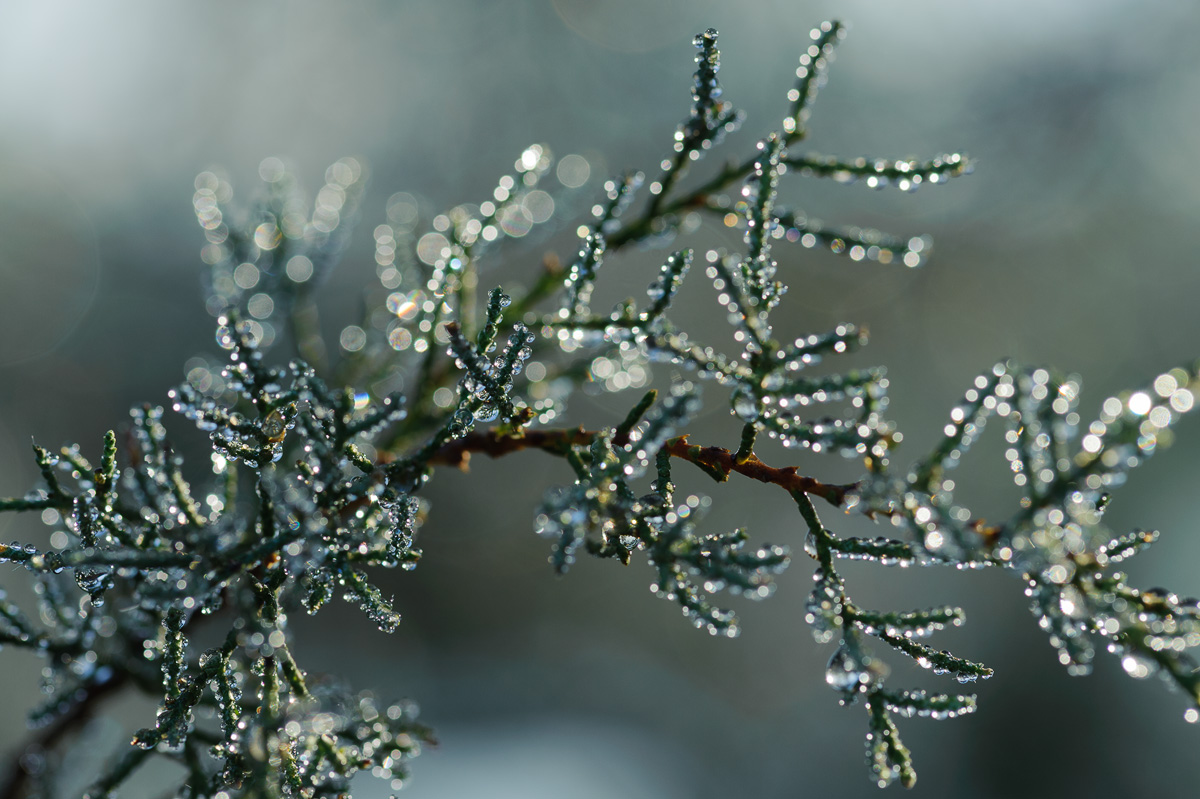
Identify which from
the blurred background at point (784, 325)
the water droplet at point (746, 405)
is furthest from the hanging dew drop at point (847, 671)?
the blurred background at point (784, 325)

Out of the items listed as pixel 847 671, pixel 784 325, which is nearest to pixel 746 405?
pixel 847 671

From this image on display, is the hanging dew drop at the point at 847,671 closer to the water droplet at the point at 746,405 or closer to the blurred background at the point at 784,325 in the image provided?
the water droplet at the point at 746,405

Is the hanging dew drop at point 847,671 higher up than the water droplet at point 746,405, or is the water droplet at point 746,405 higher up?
the water droplet at point 746,405

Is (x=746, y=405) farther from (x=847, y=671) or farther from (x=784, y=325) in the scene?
(x=784, y=325)

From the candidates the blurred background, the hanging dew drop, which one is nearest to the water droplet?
the hanging dew drop

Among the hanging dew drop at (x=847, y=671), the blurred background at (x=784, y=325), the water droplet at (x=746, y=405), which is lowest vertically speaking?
the hanging dew drop at (x=847, y=671)

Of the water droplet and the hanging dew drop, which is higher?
the water droplet

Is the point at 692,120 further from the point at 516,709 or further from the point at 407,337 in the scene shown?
the point at 516,709

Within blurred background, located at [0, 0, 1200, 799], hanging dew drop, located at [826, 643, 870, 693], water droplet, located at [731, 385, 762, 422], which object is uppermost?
blurred background, located at [0, 0, 1200, 799]

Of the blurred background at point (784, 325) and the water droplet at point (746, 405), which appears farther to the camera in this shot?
the blurred background at point (784, 325)

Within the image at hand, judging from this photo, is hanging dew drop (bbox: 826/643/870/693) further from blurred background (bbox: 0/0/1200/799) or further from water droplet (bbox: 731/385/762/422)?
blurred background (bbox: 0/0/1200/799)

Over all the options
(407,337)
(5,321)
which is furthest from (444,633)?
(407,337)
